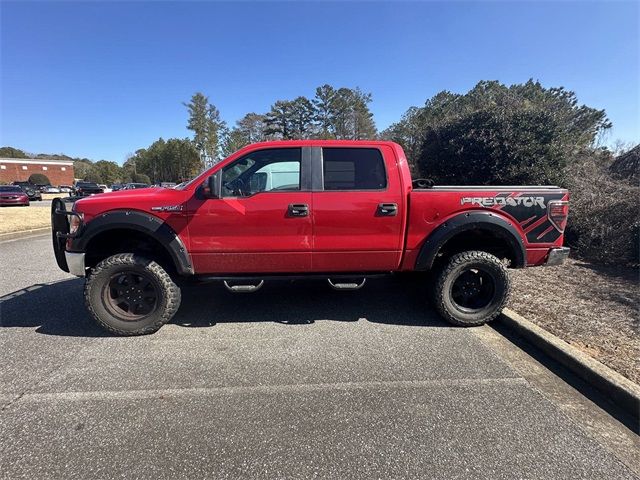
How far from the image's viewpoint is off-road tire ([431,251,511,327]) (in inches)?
155

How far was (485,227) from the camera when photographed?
3.87 metres

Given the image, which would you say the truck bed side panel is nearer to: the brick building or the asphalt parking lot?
the asphalt parking lot

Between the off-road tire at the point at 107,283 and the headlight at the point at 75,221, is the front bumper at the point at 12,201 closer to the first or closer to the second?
the headlight at the point at 75,221

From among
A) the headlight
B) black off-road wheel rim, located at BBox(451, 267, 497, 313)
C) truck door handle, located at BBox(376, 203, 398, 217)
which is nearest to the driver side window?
truck door handle, located at BBox(376, 203, 398, 217)

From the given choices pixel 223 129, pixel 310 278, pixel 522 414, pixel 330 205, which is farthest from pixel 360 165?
pixel 223 129

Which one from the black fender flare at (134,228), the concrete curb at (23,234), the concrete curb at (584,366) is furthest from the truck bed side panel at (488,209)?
the concrete curb at (23,234)

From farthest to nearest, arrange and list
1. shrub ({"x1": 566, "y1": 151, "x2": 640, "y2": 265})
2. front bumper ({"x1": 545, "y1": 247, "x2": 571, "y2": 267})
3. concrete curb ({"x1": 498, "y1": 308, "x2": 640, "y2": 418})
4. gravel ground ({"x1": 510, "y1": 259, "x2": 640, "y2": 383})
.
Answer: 1. shrub ({"x1": 566, "y1": 151, "x2": 640, "y2": 265})
2. front bumper ({"x1": 545, "y1": 247, "x2": 571, "y2": 267})
3. gravel ground ({"x1": 510, "y1": 259, "x2": 640, "y2": 383})
4. concrete curb ({"x1": 498, "y1": 308, "x2": 640, "y2": 418})

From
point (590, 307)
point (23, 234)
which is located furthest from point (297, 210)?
point (23, 234)

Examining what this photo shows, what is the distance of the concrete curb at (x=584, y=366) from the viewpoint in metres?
2.60

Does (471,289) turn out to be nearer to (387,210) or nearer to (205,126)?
(387,210)

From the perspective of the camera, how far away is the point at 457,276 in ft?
13.2

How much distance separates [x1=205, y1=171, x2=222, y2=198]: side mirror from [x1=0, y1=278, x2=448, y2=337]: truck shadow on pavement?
1.09 metres

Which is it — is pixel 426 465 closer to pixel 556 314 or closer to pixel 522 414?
pixel 522 414

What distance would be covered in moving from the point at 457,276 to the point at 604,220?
4.58 m
